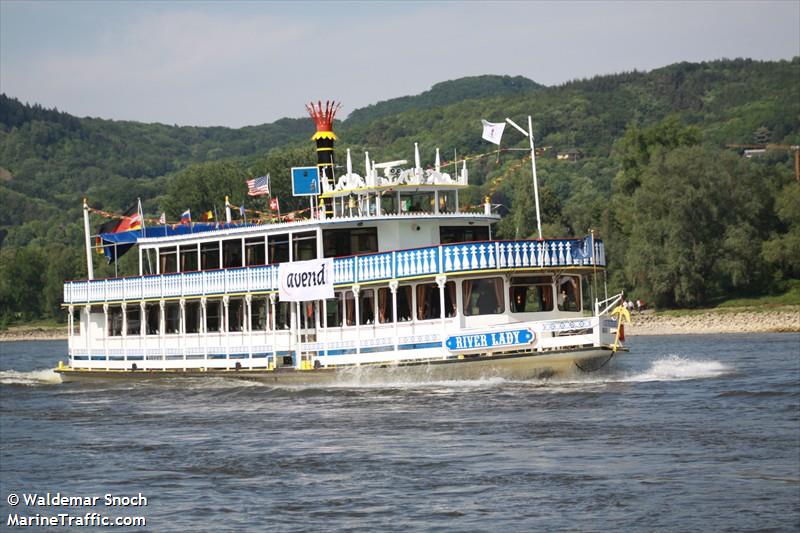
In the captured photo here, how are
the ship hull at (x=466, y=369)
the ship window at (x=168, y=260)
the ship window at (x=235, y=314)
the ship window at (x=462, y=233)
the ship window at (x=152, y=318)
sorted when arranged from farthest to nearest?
the ship window at (x=152, y=318), the ship window at (x=168, y=260), the ship window at (x=235, y=314), the ship window at (x=462, y=233), the ship hull at (x=466, y=369)

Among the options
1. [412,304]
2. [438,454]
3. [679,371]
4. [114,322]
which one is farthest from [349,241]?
[438,454]

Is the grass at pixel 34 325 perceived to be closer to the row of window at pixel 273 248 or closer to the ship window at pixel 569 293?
the row of window at pixel 273 248

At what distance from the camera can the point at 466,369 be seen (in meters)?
34.9

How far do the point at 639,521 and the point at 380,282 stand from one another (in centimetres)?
1953

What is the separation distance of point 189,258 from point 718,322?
40716 mm

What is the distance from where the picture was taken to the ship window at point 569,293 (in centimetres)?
3678

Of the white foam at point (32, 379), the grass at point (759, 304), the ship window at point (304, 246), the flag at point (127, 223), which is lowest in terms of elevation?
the white foam at point (32, 379)

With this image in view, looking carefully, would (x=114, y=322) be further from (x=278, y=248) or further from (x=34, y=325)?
(x=34, y=325)

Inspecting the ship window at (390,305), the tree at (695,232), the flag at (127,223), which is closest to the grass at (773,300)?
the tree at (695,232)

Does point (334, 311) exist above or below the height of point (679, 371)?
above

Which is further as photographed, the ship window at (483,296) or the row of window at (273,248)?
the row of window at (273,248)

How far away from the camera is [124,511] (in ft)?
66.2

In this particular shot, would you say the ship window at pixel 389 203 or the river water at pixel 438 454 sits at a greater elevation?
the ship window at pixel 389 203

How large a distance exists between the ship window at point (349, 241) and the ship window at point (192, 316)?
7.58 meters
